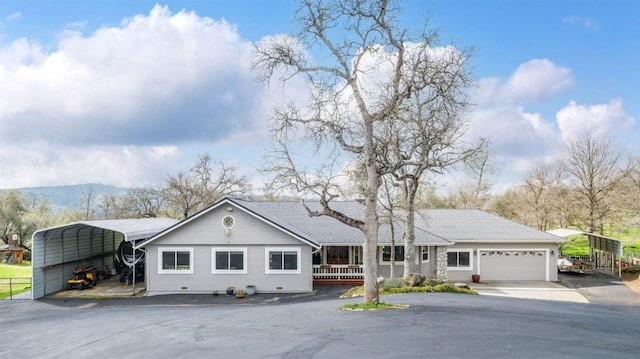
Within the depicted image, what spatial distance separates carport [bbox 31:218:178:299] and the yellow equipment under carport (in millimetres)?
532

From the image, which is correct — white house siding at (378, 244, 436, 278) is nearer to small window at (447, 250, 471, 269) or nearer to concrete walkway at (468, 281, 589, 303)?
small window at (447, 250, 471, 269)

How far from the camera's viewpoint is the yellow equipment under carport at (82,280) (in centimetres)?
2448

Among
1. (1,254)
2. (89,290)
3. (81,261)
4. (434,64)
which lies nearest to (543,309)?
(434,64)

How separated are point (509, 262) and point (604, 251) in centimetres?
822

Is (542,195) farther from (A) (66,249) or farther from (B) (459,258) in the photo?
(A) (66,249)

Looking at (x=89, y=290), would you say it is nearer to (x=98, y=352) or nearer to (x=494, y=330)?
(x=98, y=352)

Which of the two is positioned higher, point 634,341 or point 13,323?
point 634,341

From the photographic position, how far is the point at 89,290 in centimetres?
2419

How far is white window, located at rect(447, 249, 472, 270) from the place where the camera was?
25859 mm

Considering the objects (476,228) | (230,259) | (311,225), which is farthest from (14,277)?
(476,228)

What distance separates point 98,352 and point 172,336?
159 centimetres

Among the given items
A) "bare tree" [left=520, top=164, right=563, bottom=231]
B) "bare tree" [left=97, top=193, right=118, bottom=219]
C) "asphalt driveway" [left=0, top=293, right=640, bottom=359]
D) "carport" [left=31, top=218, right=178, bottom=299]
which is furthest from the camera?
"bare tree" [left=97, top=193, right=118, bottom=219]

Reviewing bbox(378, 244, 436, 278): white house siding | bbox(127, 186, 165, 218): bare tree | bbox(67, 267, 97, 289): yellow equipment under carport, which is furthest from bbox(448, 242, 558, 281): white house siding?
bbox(127, 186, 165, 218): bare tree

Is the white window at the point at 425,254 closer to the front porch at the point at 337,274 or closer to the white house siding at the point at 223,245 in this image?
the front porch at the point at 337,274
